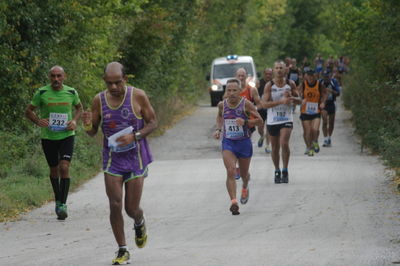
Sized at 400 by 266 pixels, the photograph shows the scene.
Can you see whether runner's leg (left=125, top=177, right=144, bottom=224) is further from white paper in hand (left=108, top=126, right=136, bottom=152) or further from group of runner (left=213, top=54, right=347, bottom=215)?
group of runner (left=213, top=54, right=347, bottom=215)

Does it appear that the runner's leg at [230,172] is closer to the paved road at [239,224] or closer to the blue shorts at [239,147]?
the blue shorts at [239,147]

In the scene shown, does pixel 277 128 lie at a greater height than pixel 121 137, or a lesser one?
lesser

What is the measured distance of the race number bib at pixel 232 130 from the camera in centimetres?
1310

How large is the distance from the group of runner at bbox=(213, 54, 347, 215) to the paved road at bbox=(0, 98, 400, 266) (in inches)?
20.6

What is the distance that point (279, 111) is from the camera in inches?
640

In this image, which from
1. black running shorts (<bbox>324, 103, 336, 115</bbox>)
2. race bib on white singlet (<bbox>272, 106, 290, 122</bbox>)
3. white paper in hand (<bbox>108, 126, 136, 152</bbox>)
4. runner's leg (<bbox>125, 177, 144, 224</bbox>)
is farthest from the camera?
black running shorts (<bbox>324, 103, 336, 115</bbox>)

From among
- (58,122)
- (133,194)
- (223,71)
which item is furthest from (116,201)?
(223,71)

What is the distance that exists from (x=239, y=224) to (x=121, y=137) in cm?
311

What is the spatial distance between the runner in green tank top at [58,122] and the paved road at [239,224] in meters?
0.47

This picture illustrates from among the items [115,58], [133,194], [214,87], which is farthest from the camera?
[214,87]

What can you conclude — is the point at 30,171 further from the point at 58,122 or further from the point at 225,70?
the point at 225,70

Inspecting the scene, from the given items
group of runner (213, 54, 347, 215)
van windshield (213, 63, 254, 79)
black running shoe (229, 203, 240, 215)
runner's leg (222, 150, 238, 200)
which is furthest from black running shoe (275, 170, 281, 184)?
van windshield (213, 63, 254, 79)

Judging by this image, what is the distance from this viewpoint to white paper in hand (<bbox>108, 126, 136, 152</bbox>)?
360 inches

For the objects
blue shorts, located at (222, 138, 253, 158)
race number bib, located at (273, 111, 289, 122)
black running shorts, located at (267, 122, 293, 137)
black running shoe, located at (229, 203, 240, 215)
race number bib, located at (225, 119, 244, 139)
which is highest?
race number bib, located at (225, 119, 244, 139)
